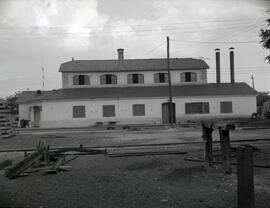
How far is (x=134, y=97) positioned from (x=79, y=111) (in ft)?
21.2

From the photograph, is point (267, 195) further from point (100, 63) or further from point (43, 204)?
point (100, 63)

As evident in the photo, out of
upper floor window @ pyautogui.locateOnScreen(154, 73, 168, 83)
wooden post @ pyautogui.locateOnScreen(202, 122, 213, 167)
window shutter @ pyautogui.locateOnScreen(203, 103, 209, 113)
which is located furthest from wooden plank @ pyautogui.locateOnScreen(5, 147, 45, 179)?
upper floor window @ pyautogui.locateOnScreen(154, 73, 168, 83)

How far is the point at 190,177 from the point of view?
941cm

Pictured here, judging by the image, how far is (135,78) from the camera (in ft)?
165

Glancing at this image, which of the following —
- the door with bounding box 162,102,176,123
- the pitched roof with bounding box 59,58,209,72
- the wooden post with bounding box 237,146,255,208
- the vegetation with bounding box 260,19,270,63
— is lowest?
the wooden post with bounding box 237,146,255,208

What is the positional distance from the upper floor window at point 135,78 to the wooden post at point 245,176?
44762mm

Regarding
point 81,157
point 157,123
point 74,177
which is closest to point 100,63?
point 157,123

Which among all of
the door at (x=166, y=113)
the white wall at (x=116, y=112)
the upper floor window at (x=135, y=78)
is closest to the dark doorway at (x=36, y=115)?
the white wall at (x=116, y=112)

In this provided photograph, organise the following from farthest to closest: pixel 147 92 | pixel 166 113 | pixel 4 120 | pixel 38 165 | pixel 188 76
A: pixel 188 76 → pixel 147 92 → pixel 166 113 → pixel 4 120 → pixel 38 165

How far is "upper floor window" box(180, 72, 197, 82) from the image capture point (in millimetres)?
50812

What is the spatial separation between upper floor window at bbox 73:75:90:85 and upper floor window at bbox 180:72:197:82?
468 inches

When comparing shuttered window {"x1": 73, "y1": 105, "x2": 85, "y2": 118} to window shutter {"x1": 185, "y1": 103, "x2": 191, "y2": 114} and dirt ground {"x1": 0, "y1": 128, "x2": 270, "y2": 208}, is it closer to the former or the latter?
window shutter {"x1": 185, "y1": 103, "x2": 191, "y2": 114}

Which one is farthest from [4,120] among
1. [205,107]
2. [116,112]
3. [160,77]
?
[205,107]

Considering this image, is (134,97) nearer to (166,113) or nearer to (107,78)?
(166,113)
